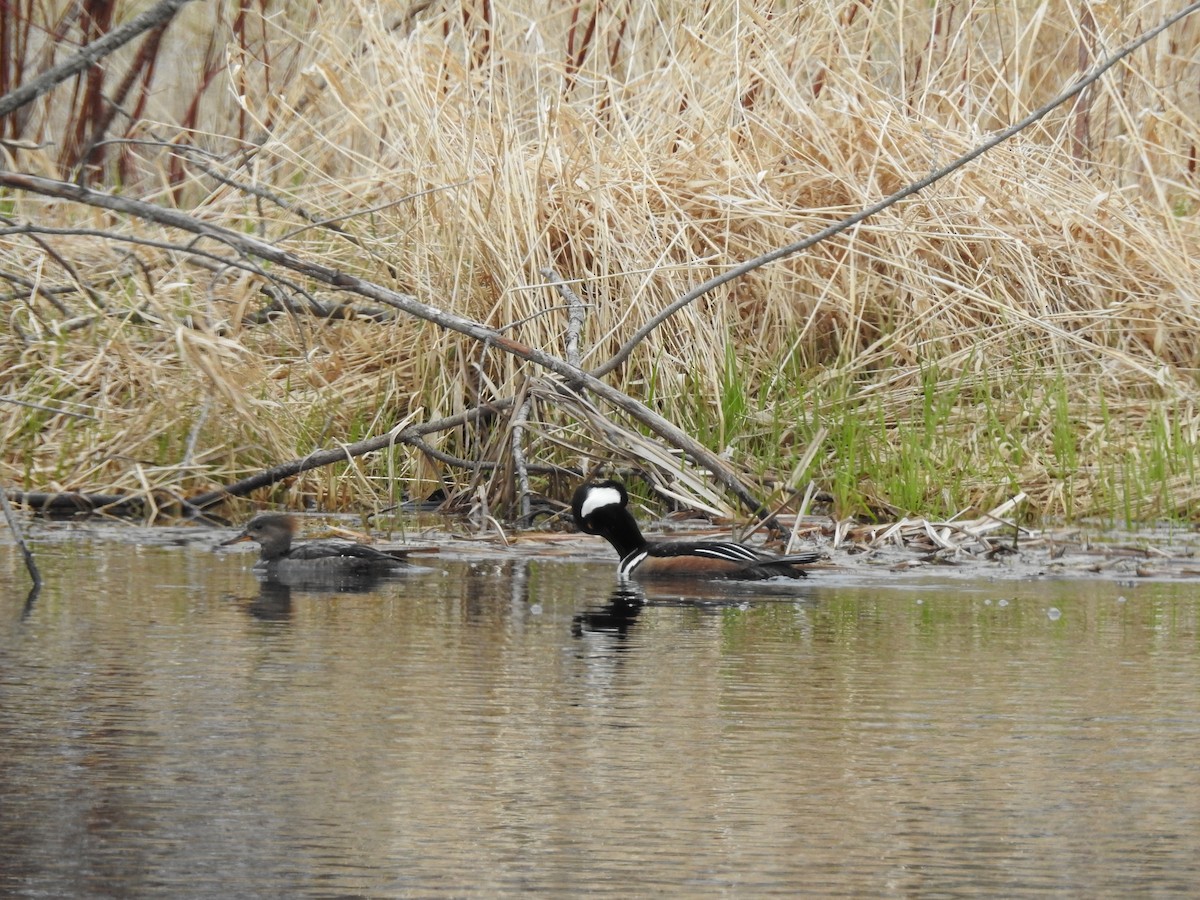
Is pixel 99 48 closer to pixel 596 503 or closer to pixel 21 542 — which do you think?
pixel 21 542

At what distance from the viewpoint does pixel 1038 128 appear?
9.77 meters

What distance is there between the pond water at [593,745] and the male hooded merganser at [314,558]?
2.04ft

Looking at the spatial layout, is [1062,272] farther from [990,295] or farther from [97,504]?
[97,504]

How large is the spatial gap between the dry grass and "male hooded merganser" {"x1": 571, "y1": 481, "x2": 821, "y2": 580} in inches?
49.7

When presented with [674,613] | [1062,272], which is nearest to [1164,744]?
[674,613]

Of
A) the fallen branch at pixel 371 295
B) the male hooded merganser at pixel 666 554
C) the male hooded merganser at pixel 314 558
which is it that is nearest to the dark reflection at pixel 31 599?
the male hooded merganser at pixel 314 558

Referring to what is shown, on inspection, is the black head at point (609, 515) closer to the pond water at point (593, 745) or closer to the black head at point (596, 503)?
the black head at point (596, 503)

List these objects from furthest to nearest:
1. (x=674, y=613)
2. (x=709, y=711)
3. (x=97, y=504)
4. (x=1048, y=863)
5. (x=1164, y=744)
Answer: (x=97, y=504)
(x=674, y=613)
(x=709, y=711)
(x=1164, y=744)
(x=1048, y=863)

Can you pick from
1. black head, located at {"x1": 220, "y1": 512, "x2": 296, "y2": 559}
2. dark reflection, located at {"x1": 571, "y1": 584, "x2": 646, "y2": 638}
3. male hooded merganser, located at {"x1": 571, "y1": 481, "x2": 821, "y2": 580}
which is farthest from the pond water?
black head, located at {"x1": 220, "y1": 512, "x2": 296, "y2": 559}

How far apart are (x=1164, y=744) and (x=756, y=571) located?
2.74 metres

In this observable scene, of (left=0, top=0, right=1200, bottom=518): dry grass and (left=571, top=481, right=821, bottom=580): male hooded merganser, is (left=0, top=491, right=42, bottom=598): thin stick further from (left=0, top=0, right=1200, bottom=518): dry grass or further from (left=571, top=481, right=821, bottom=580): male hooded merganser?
(left=0, top=0, right=1200, bottom=518): dry grass

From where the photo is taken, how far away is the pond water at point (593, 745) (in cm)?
289

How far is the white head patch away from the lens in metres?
6.82

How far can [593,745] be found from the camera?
370cm
